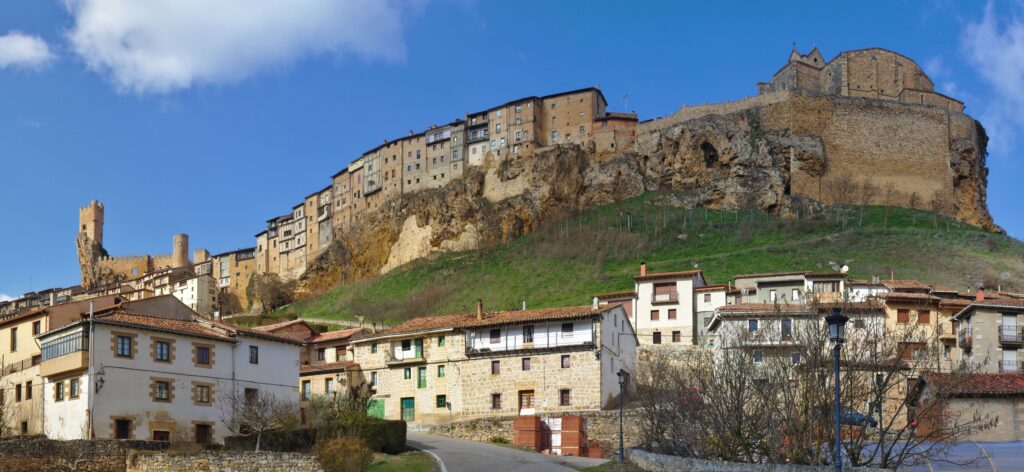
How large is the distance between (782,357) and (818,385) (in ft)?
12.9

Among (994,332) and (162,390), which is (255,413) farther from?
(994,332)

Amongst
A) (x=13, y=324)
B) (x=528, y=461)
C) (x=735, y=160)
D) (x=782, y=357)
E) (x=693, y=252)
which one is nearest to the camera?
(x=782, y=357)

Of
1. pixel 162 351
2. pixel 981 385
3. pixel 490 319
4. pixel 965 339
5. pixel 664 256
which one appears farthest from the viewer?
pixel 664 256

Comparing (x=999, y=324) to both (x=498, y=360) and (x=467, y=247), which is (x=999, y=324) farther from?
(x=467, y=247)

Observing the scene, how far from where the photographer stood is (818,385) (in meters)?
30.6

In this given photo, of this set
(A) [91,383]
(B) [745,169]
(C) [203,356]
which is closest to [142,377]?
(A) [91,383]

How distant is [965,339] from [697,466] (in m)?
28.5

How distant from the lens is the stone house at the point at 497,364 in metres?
53.1

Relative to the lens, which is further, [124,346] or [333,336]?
[333,336]

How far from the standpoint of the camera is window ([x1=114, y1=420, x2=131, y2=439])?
41.1 meters

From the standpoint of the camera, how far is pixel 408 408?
190ft

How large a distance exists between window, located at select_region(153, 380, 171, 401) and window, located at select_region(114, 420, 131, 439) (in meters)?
1.75

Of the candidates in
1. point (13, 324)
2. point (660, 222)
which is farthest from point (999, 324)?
point (660, 222)

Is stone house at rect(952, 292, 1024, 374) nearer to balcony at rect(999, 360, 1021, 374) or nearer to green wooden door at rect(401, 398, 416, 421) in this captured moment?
balcony at rect(999, 360, 1021, 374)
